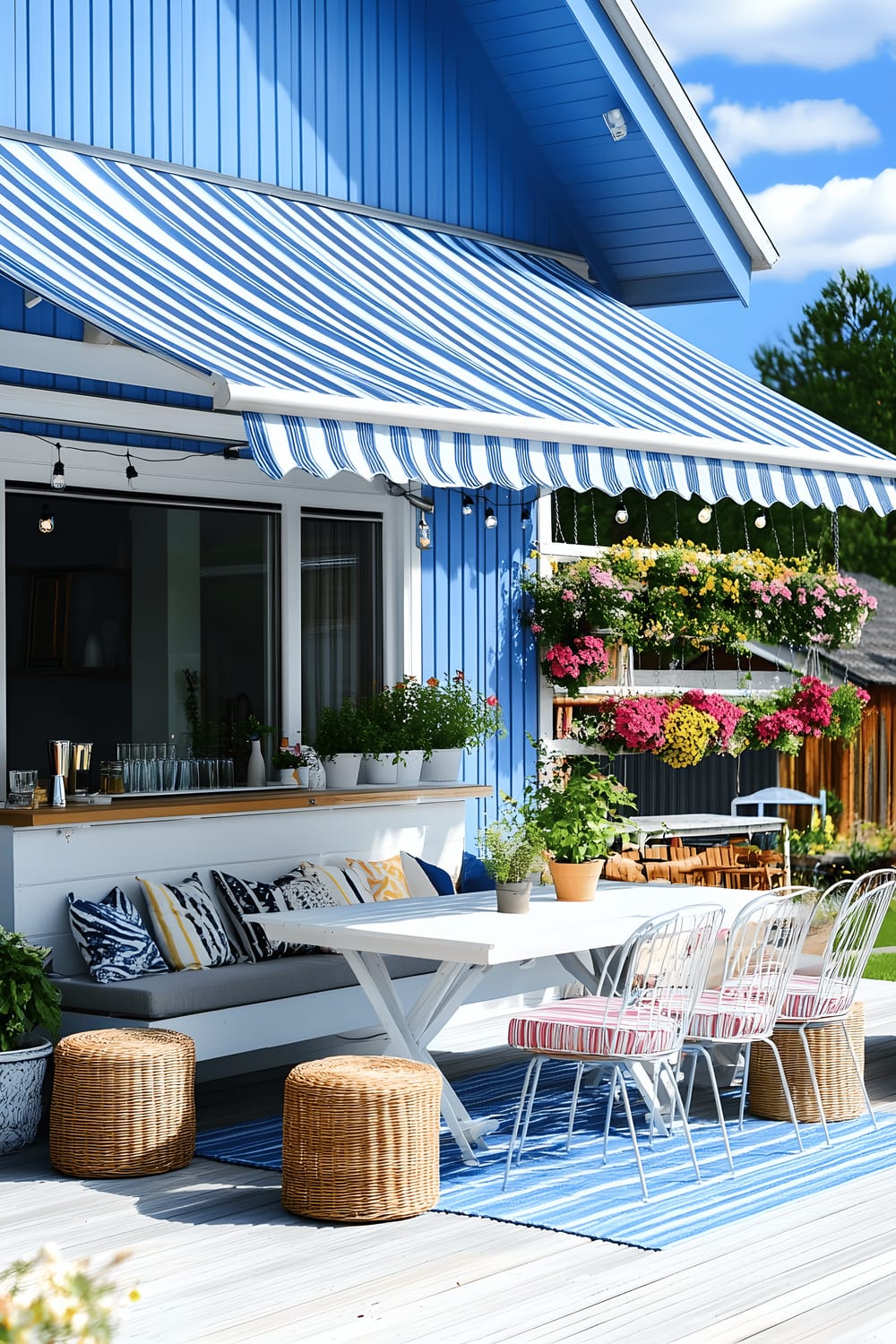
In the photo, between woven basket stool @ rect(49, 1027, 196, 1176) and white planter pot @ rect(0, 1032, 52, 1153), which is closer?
woven basket stool @ rect(49, 1027, 196, 1176)

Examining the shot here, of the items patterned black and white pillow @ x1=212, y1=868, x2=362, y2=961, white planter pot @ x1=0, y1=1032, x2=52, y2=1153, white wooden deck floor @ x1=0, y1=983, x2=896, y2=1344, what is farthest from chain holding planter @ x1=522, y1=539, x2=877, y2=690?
white wooden deck floor @ x1=0, y1=983, x2=896, y2=1344

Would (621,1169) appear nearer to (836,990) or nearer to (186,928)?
(836,990)

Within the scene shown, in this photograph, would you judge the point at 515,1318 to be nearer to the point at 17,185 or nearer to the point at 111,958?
the point at 111,958

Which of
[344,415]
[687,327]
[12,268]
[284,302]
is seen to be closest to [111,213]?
[284,302]

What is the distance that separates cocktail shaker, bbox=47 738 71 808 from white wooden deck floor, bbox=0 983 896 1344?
1986mm

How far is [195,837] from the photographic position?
856cm

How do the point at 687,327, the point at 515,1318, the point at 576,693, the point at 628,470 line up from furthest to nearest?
1. the point at 687,327
2. the point at 576,693
3. the point at 628,470
4. the point at 515,1318

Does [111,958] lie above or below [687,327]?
below

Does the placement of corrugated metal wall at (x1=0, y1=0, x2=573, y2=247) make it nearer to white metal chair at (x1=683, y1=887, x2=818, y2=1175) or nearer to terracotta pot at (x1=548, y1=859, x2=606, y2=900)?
terracotta pot at (x1=548, y1=859, x2=606, y2=900)

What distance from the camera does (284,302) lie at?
7.54 metres

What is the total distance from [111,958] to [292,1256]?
2281 millimetres

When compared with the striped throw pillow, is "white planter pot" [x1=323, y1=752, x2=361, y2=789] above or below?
above

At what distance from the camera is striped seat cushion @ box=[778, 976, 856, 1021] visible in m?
7.20

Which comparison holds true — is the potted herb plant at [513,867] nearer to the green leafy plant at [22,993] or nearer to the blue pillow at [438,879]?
the blue pillow at [438,879]
